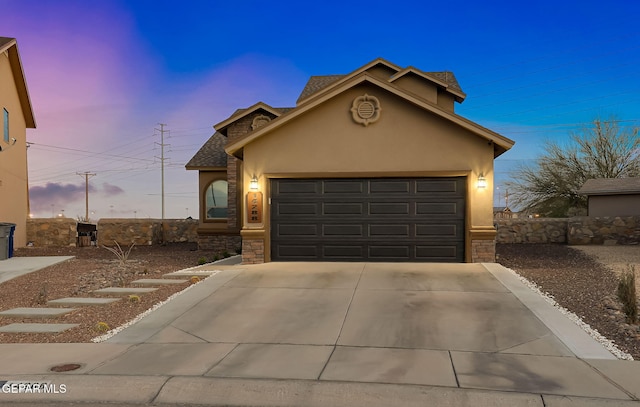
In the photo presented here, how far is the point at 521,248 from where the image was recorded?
1970 centimetres

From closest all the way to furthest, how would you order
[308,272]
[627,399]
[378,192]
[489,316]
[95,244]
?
[627,399] < [489,316] < [308,272] < [378,192] < [95,244]

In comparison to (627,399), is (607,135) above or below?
above

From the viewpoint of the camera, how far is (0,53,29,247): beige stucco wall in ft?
65.2

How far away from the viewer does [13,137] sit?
2142cm

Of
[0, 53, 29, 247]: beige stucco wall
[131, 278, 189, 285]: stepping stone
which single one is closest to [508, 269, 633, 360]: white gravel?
[131, 278, 189, 285]: stepping stone

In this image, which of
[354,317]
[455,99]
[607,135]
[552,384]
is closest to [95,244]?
[455,99]

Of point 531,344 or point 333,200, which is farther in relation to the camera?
point 333,200

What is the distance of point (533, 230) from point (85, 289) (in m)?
18.1

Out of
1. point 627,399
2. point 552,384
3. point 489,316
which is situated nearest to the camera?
point 627,399

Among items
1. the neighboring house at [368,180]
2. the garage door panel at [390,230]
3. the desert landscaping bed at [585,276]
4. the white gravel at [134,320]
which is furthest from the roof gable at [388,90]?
the white gravel at [134,320]

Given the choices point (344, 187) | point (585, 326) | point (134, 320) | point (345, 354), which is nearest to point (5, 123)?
point (344, 187)

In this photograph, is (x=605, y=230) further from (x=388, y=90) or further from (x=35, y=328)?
(x=35, y=328)

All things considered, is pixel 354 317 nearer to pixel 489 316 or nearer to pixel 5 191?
pixel 489 316

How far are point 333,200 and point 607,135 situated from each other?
91.5 ft
